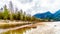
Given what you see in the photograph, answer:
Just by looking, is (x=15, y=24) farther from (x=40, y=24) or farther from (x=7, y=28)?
(x=40, y=24)

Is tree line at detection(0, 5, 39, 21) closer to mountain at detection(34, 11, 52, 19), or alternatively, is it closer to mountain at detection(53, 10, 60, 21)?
mountain at detection(34, 11, 52, 19)

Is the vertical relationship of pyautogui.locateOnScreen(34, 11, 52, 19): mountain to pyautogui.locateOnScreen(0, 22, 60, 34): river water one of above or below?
above

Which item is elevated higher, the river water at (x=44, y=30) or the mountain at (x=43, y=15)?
the mountain at (x=43, y=15)

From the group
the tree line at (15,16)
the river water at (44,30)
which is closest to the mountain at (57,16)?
the river water at (44,30)

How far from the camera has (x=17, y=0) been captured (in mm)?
1608

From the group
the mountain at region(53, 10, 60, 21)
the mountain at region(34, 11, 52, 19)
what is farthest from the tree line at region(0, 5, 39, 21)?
the mountain at region(53, 10, 60, 21)

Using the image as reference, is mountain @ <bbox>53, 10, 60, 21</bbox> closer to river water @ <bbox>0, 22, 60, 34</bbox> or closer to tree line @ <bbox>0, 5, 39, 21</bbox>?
river water @ <bbox>0, 22, 60, 34</bbox>

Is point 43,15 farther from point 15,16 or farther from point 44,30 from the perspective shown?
point 15,16

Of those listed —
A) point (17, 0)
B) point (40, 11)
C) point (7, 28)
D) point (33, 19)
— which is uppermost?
point (17, 0)

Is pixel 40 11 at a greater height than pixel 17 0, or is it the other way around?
pixel 17 0

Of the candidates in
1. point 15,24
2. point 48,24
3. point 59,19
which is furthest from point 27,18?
point 59,19

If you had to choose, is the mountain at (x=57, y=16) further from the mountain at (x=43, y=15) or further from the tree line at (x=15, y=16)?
the tree line at (x=15, y=16)

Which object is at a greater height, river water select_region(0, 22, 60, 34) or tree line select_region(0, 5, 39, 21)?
tree line select_region(0, 5, 39, 21)

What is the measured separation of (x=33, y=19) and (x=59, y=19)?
33cm
